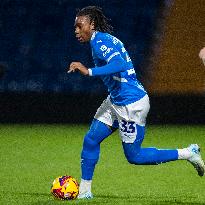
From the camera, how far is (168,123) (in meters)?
14.4

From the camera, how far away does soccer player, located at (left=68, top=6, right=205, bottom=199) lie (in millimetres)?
6816

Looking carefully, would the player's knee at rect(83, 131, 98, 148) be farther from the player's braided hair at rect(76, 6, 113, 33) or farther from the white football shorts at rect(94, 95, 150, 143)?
the player's braided hair at rect(76, 6, 113, 33)

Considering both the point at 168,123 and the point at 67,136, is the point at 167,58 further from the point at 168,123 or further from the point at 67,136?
the point at 67,136

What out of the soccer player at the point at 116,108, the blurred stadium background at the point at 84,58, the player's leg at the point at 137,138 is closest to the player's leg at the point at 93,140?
the soccer player at the point at 116,108

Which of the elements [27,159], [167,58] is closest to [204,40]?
[167,58]

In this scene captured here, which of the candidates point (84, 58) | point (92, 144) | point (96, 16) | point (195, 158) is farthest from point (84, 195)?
point (84, 58)

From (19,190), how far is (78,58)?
27.6ft

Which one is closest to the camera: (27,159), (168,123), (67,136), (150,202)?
(150,202)

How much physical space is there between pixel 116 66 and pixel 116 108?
1.56 feet

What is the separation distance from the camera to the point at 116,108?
6.93m

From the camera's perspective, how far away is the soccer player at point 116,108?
6.82 meters

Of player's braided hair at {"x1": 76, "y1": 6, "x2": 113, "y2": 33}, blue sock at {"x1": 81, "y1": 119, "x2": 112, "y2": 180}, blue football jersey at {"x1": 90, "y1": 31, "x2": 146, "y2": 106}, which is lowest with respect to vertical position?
blue sock at {"x1": 81, "y1": 119, "x2": 112, "y2": 180}

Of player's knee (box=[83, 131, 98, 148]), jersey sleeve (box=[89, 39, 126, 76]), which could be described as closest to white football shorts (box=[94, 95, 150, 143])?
player's knee (box=[83, 131, 98, 148])

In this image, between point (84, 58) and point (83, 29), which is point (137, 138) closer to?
point (83, 29)
